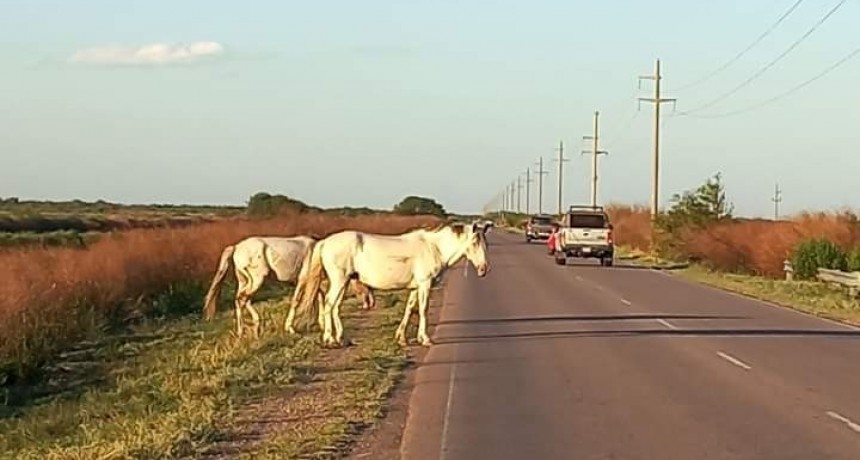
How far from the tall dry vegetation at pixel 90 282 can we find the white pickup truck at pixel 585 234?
12021mm

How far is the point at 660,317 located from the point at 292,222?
3163 centimetres

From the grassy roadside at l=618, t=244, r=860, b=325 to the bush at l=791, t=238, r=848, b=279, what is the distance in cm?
145

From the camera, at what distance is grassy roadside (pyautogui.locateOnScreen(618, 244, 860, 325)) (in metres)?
32.0

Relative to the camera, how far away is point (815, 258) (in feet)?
155

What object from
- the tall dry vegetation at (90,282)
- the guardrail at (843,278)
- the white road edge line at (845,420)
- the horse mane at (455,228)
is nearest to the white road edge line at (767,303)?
the guardrail at (843,278)

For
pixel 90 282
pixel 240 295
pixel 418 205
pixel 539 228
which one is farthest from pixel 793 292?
pixel 418 205

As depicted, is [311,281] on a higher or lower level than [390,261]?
lower

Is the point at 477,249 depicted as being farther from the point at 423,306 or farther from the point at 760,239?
the point at 760,239

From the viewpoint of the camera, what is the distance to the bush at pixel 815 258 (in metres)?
46.6

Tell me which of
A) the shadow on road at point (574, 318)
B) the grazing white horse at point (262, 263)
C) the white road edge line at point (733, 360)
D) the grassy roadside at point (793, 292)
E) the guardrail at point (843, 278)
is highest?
the grazing white horse at point (262, 263)

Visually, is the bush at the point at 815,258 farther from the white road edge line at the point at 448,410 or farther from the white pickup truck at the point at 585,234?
the white road edge line at the point at 448,410

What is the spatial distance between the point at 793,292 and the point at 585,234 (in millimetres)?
15629

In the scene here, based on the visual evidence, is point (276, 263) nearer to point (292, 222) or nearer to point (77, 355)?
point (77, 355)

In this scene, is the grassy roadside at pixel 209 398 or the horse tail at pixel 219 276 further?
the horse tail at pixel 219 276
